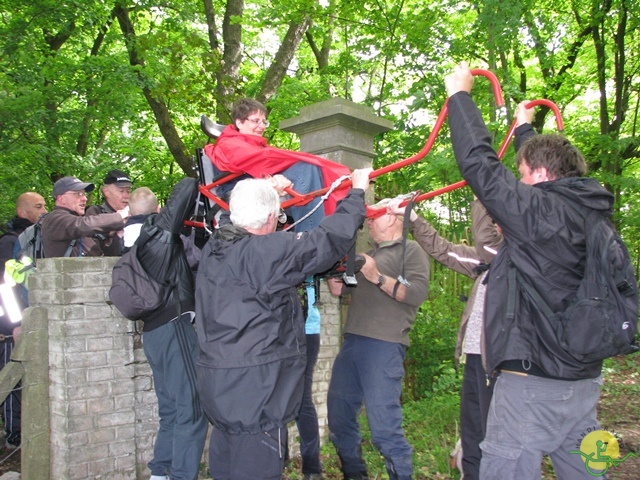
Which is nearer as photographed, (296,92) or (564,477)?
(564,477)

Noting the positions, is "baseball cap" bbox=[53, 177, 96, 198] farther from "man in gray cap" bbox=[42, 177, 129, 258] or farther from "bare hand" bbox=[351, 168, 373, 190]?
"bare hand" bbox=[351, 168, 373, 190]

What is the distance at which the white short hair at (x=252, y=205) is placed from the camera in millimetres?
2889

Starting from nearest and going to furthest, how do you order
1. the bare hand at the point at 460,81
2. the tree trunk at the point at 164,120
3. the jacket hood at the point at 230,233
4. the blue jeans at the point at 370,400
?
the bare hand at the point at 460,81
the jacket hood at the point at 230,233
the blue jeans at the point at 370,400
the tree trunk at the point at 164,120

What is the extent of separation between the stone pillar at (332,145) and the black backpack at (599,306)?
2.78 metres

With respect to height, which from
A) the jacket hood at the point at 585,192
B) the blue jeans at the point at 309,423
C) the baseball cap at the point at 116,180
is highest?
the baseball cap at the point at 116,180

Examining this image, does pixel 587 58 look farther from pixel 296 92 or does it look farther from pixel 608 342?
pixel 608 342

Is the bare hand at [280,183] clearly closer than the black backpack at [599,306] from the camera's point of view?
No

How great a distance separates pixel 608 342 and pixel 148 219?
2.78m

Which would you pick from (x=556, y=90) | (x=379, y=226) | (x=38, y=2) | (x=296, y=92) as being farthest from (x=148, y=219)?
(x=556, y=90)

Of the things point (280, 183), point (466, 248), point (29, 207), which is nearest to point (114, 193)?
point (29, 207)

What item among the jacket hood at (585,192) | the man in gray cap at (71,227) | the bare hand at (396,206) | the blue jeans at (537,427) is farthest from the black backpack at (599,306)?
the man in gray cap at (71,227)

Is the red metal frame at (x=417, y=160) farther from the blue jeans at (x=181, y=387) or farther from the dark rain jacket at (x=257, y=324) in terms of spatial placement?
the blue jeans at (x=181, y=387)

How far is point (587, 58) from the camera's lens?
39.9ft

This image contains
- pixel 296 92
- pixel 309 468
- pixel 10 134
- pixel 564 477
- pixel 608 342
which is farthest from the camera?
pixel 296 92
